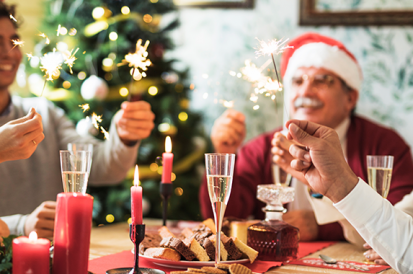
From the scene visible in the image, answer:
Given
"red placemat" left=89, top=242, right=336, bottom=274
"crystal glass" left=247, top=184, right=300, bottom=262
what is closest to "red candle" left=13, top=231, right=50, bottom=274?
"red placemat" left=89, top=242, right=336, bottom=274

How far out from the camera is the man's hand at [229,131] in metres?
1.82

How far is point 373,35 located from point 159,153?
1559 millimetres

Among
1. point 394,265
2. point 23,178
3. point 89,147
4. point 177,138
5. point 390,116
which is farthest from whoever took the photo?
point 177,138

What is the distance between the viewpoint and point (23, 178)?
1917 millimetres

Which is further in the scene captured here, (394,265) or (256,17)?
(256,17)

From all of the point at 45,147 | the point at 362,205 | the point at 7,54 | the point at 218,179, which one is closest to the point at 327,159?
the point at 362,205

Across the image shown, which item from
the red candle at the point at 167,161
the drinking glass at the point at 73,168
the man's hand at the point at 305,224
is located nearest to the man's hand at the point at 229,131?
the man's hand at the point at 305,224

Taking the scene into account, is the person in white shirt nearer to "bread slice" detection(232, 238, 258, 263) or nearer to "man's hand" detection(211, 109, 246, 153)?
"bread slice" detection(232, 238, 258, 263)

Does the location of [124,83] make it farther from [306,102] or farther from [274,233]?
[274,233]

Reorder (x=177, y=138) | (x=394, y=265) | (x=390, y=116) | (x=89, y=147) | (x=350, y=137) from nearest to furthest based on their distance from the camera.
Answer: (x=394, y=265) < (x=89, y=147) < (x=350, y=137) < (x=390, y=116) < (x=177, y=138)

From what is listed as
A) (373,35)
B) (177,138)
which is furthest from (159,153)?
(373,35)

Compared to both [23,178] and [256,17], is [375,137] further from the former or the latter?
[23,178]

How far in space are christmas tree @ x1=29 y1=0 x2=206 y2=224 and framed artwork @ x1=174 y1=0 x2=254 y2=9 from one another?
0.90 ft

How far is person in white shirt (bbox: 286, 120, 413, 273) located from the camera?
0.94 metres
